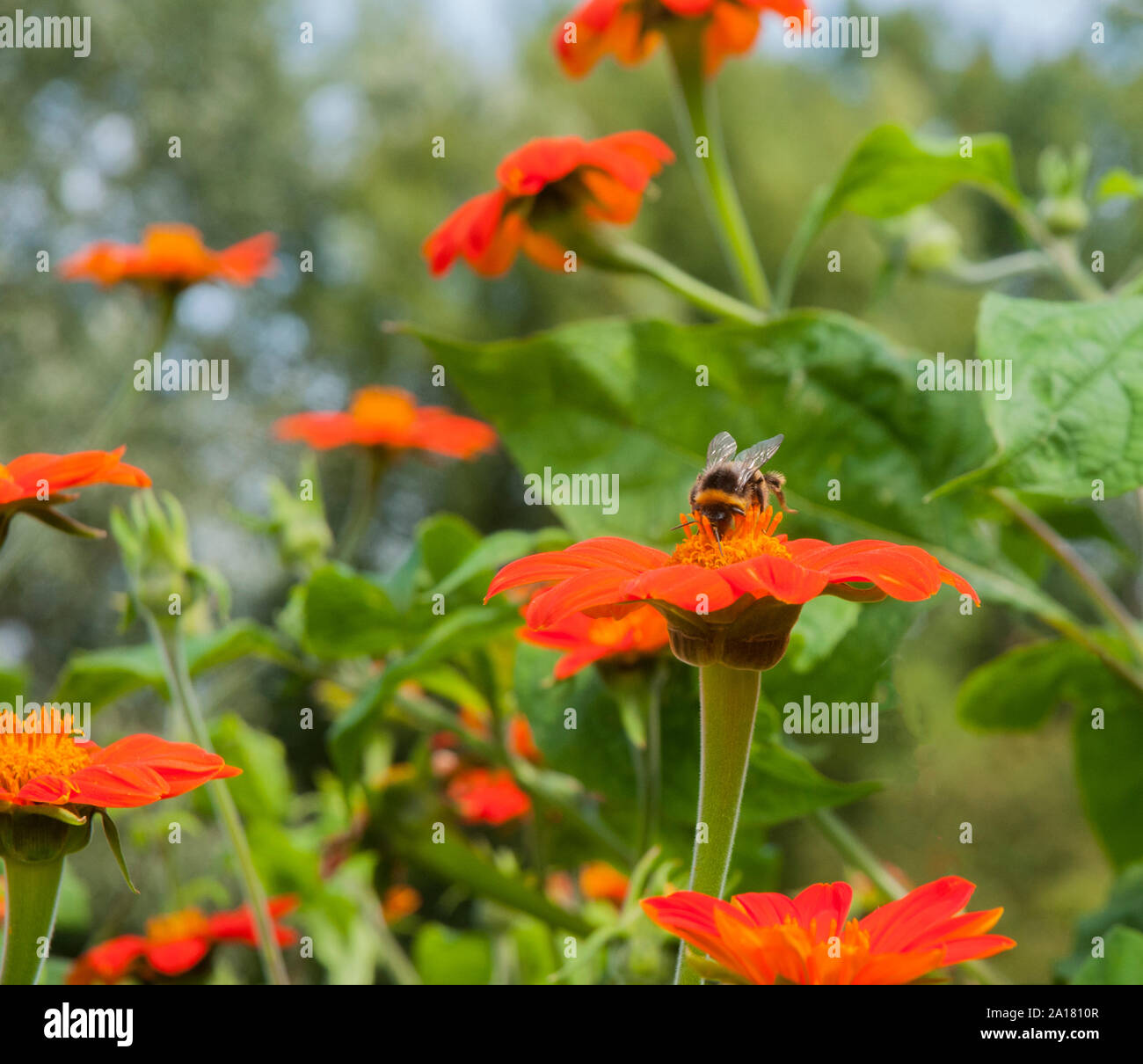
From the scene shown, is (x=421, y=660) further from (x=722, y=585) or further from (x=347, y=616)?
(x=722, y=585)

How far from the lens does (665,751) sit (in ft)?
1.26

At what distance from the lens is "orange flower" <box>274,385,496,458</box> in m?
0.60

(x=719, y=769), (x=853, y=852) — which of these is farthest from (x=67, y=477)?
(x=853, y=852)

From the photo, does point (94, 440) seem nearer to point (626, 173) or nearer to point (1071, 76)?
point (626, 173)

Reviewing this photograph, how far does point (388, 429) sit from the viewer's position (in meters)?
0.62

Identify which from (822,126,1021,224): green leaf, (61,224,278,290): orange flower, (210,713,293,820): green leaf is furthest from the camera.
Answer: (61,224,278,290): orange flower

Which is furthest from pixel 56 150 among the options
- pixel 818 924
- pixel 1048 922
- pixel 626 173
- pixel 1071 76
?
pixel 1071 76

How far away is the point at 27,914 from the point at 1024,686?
41cm

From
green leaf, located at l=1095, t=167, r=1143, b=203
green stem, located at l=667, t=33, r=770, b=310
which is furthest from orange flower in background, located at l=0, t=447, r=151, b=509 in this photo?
green leaf, located at l=1095, t=167, r=1143, b=203

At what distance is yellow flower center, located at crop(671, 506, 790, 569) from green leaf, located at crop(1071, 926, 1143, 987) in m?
0.14

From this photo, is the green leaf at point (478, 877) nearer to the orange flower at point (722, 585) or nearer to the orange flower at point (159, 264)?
the orange flower at point (722, 585)

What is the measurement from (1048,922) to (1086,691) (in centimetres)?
118

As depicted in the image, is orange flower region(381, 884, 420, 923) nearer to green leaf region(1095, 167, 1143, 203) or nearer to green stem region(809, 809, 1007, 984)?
green stem region(809, 809, 1007, 984)

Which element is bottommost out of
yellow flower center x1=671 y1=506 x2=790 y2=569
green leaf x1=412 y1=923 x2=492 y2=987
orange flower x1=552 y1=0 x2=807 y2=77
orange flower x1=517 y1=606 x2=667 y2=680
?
green leaf x1=412 y1=923 x2=492 y2=987
